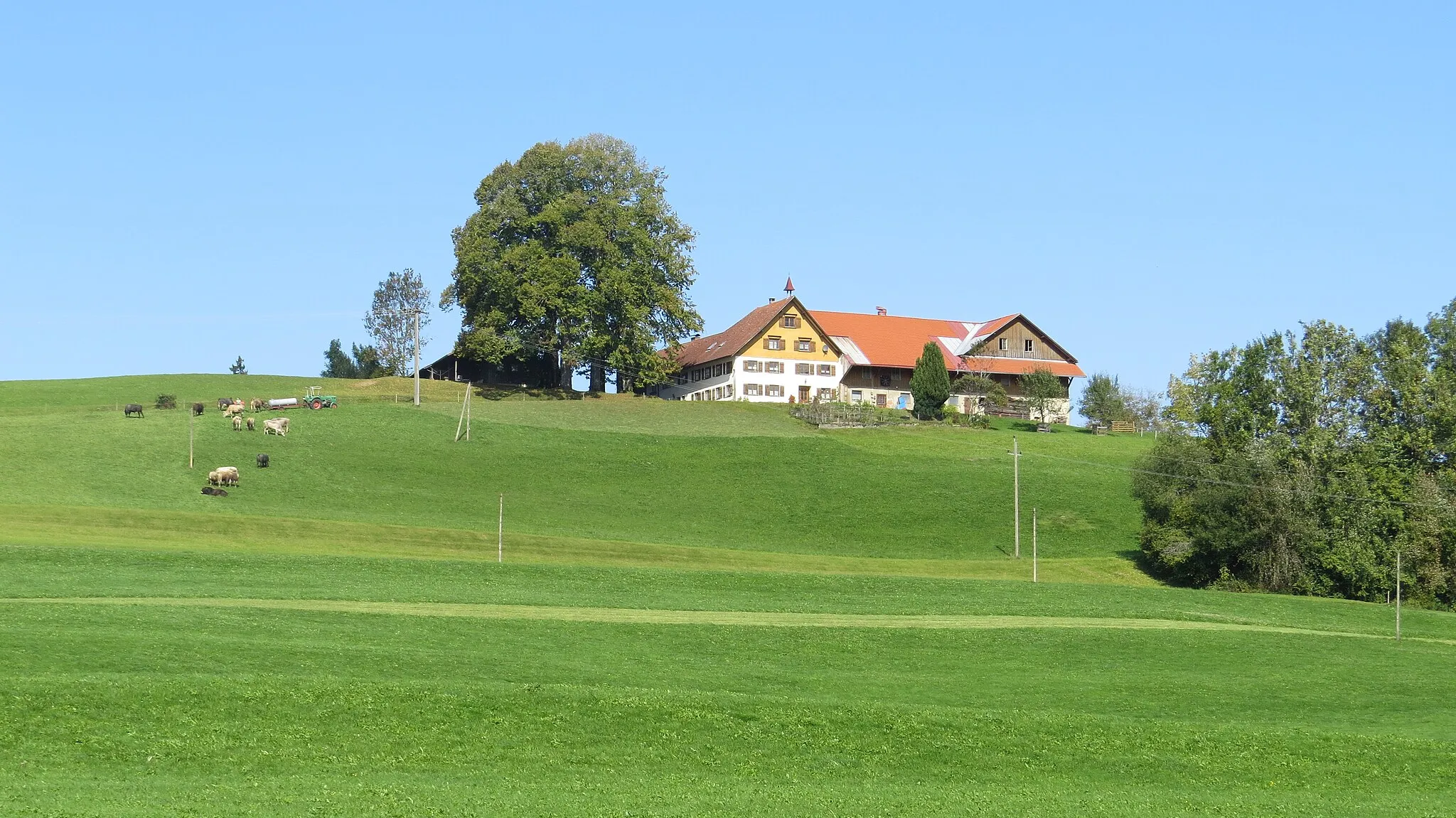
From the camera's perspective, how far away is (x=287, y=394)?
106750 mm

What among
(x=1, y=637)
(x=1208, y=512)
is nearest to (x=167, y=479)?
(x=1, y=637)

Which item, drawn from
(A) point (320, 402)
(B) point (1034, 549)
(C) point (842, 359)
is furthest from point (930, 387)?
(A) point (320, 402)

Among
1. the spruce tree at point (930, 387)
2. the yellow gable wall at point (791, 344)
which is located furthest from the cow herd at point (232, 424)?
the spruce tree at point (930, 387)

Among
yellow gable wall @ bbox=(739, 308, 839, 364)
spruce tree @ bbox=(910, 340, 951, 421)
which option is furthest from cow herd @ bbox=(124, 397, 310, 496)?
spruce tree @ bbox=(910, 340, 951, 421)

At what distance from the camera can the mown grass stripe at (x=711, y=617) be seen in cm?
3634

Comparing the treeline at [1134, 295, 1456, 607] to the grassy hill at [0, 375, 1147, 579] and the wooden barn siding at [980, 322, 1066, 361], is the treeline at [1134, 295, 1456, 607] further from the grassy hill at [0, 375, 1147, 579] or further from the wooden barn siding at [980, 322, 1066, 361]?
the wooden barn siding at [980, 322, 1066, 361]

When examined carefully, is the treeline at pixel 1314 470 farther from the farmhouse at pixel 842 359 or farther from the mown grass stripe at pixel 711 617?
the farmhouse at pixel 842 359

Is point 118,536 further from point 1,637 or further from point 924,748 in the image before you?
point 924,748

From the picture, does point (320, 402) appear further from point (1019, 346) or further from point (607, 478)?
point (1019, 346)

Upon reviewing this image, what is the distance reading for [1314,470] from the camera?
64.9 m

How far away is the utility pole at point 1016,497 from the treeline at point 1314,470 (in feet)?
20.4

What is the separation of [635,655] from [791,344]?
8462 cm

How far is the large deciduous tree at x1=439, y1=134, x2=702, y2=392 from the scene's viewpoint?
342ft

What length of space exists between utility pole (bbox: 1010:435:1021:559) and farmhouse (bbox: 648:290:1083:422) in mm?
27953
